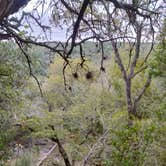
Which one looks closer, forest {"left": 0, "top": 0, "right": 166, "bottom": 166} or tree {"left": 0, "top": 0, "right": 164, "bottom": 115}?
tree {"left": 0, "top": 0, "right": 164, "bottom": 115}

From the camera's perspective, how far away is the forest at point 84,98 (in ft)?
8.82

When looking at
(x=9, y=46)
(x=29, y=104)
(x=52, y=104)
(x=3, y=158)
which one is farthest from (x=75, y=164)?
(x=9, y=46)

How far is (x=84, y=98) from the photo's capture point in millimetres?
Result: 8625

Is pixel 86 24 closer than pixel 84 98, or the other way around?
pixel 86 24

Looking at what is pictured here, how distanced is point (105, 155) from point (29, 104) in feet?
5.21

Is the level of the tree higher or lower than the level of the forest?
higher

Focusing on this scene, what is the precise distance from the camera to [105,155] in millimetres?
6203

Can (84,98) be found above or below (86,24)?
below

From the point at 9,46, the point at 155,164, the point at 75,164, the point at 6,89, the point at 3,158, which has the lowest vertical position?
the point at 75,164

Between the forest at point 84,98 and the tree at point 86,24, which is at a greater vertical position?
the tree at point 86,24

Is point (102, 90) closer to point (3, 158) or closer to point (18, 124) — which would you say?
point (18, 124)

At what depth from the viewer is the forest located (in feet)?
8.82

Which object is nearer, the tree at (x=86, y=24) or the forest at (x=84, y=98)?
the tree at (x=86, y=24)

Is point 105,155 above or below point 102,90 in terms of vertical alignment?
below
